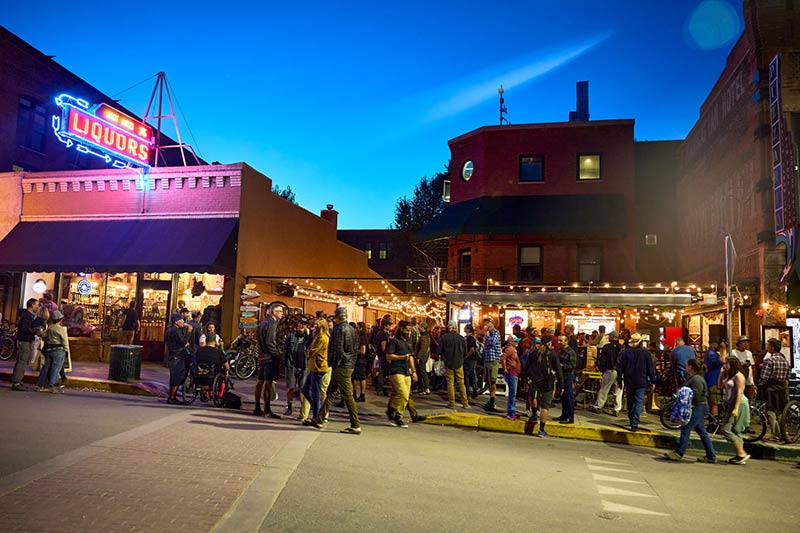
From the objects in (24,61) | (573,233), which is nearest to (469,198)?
(573,233)

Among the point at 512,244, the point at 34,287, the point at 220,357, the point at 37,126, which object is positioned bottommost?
the point at 220,357

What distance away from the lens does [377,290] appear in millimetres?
33156

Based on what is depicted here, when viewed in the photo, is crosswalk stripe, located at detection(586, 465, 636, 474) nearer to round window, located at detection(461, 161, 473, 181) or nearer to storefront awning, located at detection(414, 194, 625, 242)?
storefront awning, located at detection(414, 194, 625, 242)

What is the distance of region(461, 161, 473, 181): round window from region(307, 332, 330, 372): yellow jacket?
52.0 ft

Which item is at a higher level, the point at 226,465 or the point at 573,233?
the point at 573,233

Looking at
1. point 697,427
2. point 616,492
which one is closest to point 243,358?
point 697,427

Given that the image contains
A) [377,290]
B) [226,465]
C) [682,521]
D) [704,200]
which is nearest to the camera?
[682,521]

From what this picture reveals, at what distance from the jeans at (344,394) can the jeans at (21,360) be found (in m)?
7.34

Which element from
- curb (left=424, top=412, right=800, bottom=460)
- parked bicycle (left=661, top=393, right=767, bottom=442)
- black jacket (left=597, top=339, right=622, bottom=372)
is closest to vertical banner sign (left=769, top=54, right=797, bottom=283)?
parked bicycle (left=661, top=393, right=767, bottom=442)

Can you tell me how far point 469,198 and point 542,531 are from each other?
2003 cm

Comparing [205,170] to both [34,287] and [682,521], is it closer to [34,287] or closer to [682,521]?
[34,287]

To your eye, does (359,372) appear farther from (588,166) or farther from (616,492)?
(588,166)

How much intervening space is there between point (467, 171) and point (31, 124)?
63.0ft

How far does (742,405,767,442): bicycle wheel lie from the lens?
11.5 metres
